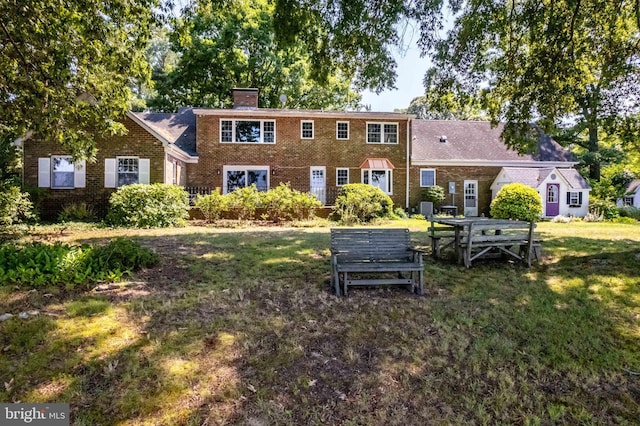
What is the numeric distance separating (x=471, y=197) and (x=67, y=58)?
70.7ft

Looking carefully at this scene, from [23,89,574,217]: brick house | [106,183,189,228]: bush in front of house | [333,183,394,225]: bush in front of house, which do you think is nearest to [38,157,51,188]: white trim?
[106,183,189,228]: bush in front of house

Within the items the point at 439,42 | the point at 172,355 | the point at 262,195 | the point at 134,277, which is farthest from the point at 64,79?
the point at 262,195

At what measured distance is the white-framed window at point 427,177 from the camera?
22.6 meters

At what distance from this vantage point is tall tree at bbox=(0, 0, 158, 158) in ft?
22.3

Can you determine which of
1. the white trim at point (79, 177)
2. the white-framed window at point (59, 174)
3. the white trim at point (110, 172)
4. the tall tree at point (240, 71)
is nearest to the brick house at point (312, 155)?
the white trim at point (110, 172)

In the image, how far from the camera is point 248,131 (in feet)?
68.6

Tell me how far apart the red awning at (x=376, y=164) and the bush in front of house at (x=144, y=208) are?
35.5 feet

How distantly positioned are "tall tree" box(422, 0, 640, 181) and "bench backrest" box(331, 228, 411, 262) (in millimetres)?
4962

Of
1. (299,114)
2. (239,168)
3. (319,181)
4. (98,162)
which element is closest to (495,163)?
(319,181)

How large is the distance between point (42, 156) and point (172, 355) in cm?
1707

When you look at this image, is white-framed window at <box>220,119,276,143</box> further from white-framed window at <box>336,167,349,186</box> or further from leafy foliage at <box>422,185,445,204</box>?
leafy foliage at <box>422,185,445,204</box>

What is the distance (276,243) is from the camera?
378 inches

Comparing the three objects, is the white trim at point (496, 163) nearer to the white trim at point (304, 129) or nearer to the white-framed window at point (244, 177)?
the white trim at point (304, 129)

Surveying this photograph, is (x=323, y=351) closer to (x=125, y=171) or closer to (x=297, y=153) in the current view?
(x=125, y=171)
